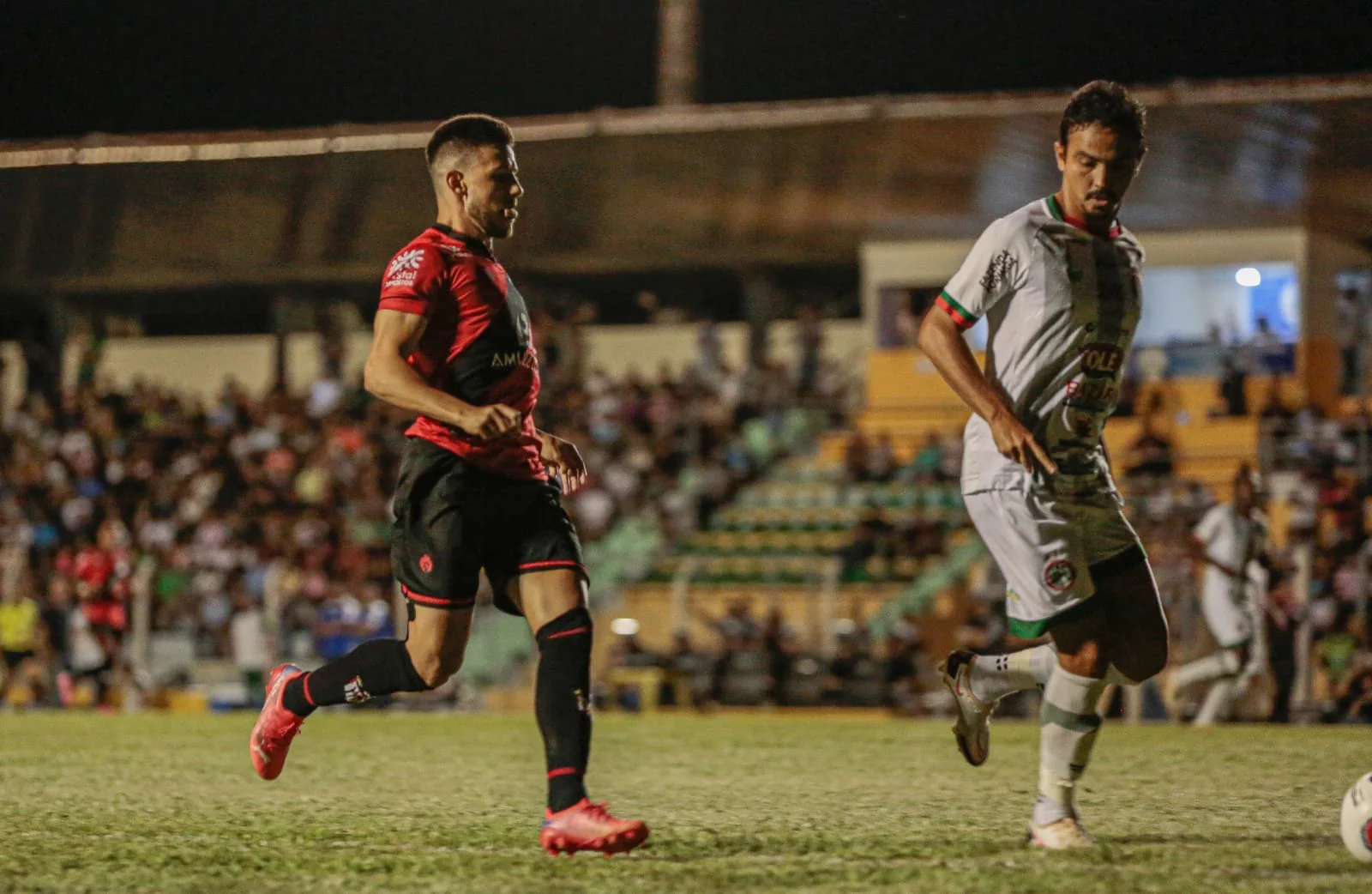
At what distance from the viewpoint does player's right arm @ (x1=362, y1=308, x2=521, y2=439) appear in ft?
16.3

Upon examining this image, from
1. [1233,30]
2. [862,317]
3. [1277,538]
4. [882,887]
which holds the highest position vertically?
[1233,30]

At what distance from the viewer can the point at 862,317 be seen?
2756 centimetres

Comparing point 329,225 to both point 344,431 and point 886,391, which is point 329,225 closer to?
point 344,431

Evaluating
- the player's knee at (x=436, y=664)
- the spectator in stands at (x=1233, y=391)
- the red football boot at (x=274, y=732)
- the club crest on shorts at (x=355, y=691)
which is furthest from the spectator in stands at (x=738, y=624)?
the player's knee at (x=436, y=664)

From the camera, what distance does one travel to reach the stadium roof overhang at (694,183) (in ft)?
65.6

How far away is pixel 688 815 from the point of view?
21.5ft

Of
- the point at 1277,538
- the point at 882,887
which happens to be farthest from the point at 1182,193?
the point at 882,887

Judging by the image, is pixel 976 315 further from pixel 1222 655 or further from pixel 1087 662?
pixel 1222 655

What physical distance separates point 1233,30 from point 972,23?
309 cm

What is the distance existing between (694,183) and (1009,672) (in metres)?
18.0

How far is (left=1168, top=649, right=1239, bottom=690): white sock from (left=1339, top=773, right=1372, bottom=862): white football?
946 cm

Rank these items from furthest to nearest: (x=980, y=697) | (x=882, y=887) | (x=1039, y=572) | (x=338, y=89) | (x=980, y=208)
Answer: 1. (x=338, y=89)
2. (x=980, y=208)
3. (x=980, y=697)
4. (x=1039, y=572)
5. (x=882, y=887)

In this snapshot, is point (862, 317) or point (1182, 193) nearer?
point (1182, 193)

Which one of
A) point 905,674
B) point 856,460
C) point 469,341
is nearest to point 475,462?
point 469,341
